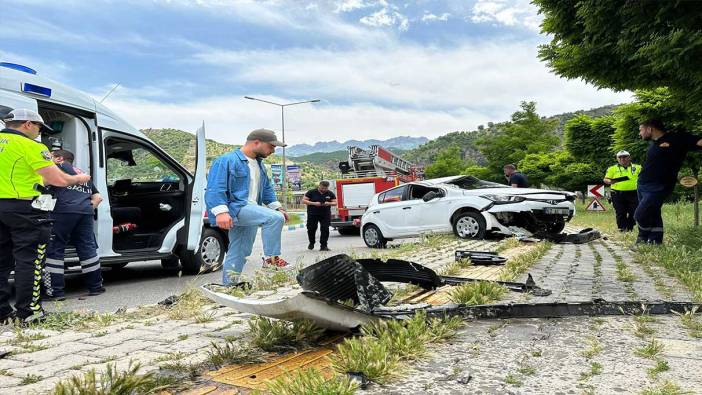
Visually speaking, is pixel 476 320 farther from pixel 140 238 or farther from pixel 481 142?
pixel 481 142

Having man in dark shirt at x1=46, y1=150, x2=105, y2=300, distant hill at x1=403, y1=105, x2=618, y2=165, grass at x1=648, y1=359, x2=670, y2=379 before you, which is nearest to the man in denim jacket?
man in dark shirt at x1=46, y1=150, x2=105, y2=300

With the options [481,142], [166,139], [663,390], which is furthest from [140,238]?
[166,139]

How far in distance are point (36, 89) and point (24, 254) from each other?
257 centimetres

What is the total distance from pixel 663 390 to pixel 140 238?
768cm

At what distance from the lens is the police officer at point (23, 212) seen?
4395 mm

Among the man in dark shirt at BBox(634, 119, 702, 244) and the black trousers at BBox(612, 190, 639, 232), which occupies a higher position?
the man in dark shirt at BBox(634, 119, 702, 244)

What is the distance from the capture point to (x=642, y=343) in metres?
2.99

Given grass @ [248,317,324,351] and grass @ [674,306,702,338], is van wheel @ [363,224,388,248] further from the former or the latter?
grass @ [248,317,324,351]

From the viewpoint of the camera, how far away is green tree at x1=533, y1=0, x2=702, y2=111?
4715mm

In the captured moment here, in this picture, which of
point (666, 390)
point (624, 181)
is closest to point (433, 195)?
point (624, 181)

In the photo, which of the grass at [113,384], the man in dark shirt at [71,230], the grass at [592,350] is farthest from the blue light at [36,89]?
the grass at [592,350]

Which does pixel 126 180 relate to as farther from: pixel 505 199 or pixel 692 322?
pixel 692 322

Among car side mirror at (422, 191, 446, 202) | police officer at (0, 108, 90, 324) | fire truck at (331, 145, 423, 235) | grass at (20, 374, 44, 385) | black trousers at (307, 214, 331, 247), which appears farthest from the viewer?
fire truck at (331, 145, 423, 235)

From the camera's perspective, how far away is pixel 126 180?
922 centimetres
